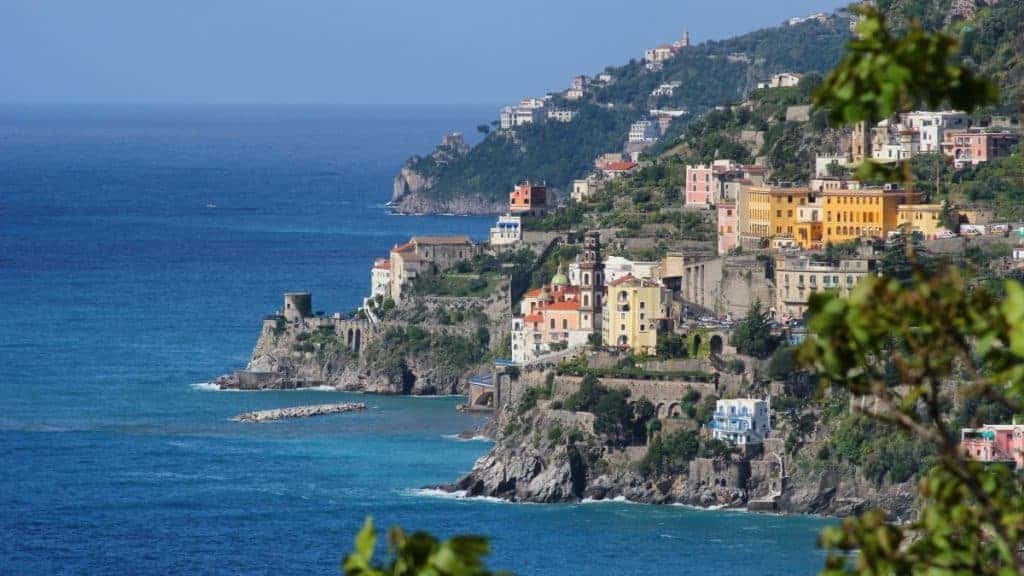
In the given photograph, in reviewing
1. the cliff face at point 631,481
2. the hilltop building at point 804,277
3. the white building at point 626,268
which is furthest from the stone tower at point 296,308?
the cliff face at point 631,481

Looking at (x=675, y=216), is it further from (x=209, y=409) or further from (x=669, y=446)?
(x=669, y=446)

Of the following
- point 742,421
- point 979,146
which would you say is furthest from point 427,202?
point 742,421

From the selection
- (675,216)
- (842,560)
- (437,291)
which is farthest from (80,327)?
(842,560)

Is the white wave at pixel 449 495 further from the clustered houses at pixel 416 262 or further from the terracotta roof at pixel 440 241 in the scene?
the terracotta roof at pixel 440 241

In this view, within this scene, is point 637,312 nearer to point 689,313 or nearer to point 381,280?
point 689,313

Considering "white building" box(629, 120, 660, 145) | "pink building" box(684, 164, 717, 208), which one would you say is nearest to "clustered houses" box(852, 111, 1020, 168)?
"pink building" box(684, 164, 717, 208)

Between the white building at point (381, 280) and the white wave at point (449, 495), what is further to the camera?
the white building at point (381, 280)
